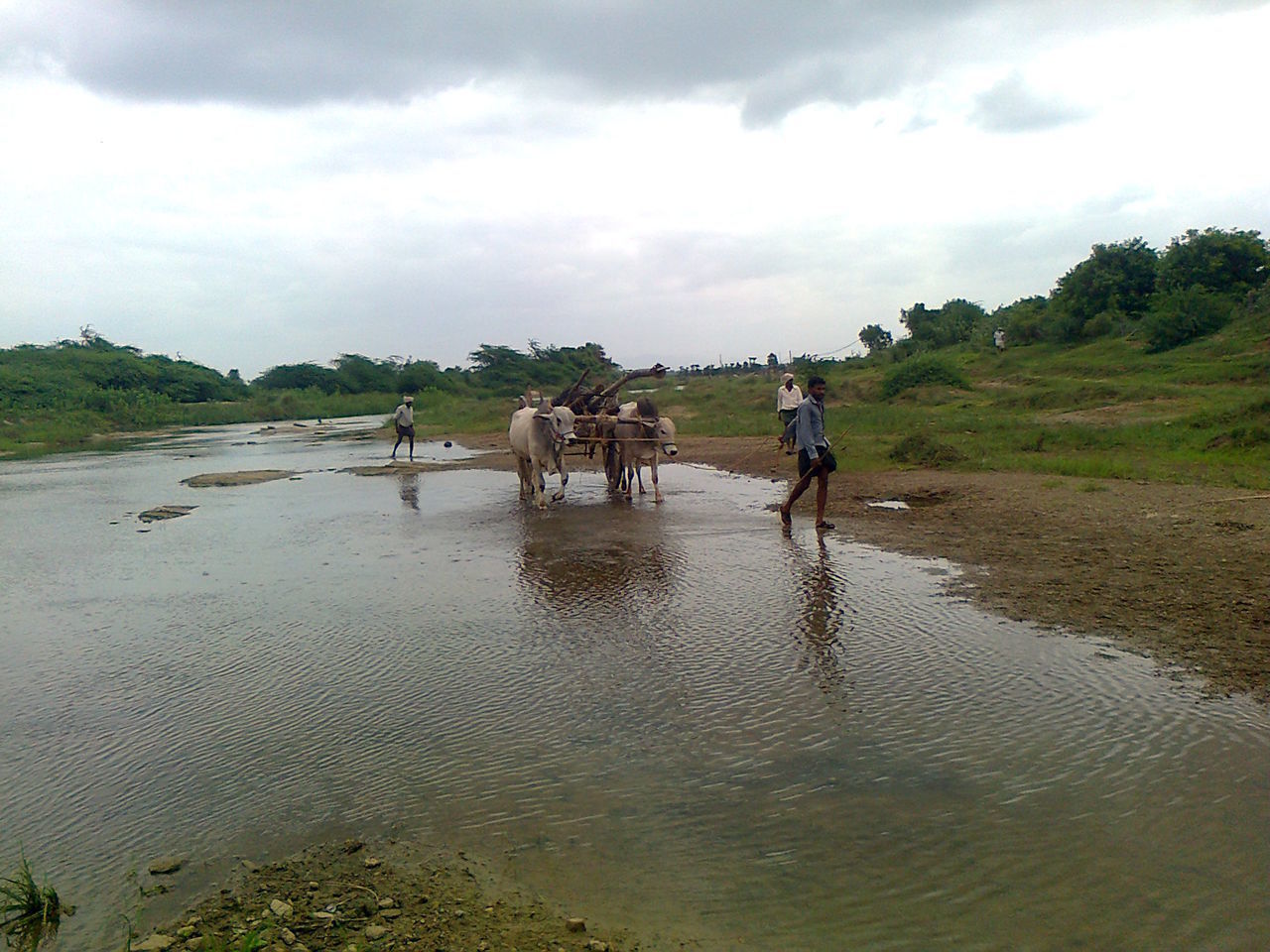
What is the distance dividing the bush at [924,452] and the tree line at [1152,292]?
17.1 meters

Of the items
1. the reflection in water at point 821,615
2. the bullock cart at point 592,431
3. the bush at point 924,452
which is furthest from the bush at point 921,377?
the reflection in water at point 821,615

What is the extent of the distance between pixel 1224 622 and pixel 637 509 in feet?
27.1

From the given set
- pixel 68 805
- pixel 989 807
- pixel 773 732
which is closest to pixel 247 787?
pixel 68 805

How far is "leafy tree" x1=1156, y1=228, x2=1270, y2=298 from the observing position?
3281 cm

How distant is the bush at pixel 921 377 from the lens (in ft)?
98.1

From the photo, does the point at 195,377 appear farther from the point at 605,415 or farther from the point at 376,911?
the point at 376,911

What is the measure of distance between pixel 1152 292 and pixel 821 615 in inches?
1385

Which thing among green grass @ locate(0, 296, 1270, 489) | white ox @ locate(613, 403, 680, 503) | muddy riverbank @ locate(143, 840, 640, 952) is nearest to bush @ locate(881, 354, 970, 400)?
green grass @ locate(0, 296, 1270, 489)

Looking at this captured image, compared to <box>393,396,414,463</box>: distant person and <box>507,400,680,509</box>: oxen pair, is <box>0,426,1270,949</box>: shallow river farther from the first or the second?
<box>393,396,414,463</box>: distant person

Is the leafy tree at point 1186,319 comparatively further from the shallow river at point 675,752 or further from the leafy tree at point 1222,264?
the shallow river at point 675,752

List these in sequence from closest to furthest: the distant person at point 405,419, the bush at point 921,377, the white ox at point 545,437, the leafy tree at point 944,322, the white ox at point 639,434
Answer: the white ox at point 545,437, the white ox at point 639,434, the distant person at point 405,419, the bush at point 921,377, the leafy tree at point 944,322

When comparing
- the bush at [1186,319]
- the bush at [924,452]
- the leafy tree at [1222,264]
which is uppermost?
the leafy tree at [1222,264]

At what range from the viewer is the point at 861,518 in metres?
11.4

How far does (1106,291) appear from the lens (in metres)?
35.1
